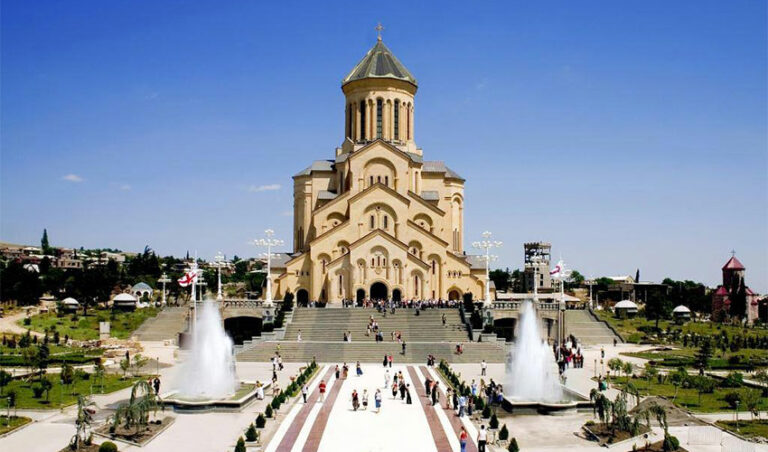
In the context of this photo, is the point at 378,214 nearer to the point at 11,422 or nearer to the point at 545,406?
the point at 545,406

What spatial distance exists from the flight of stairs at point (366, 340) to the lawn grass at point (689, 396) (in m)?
11.7

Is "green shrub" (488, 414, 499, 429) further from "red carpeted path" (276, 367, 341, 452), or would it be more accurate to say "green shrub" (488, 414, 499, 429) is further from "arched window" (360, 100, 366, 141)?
"arched window" (360, 100, 366, 141)

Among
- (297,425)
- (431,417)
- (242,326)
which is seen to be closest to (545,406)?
(431,417)

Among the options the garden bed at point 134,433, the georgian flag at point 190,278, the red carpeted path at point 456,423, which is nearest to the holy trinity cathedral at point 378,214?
the georgian flag at point 190,278

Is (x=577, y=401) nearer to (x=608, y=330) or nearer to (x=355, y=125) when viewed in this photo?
(x=608, y=330)

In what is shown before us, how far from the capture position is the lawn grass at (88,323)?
58625 mm

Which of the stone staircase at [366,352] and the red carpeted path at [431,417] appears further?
the stone staircase at [366,352]

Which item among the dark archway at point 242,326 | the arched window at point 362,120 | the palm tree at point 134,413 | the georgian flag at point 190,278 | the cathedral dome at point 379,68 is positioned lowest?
the palm tree at point 134,413

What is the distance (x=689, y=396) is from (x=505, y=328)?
85.2 ft

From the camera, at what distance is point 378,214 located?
216 feet

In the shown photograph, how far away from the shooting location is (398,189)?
68.8 m

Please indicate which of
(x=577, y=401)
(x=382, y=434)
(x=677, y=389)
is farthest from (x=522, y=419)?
(x=677, y=389)

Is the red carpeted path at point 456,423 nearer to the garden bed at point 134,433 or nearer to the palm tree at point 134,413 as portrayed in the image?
the garden bed at point 134,433

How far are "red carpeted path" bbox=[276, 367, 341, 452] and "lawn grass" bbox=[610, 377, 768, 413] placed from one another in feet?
40.2
